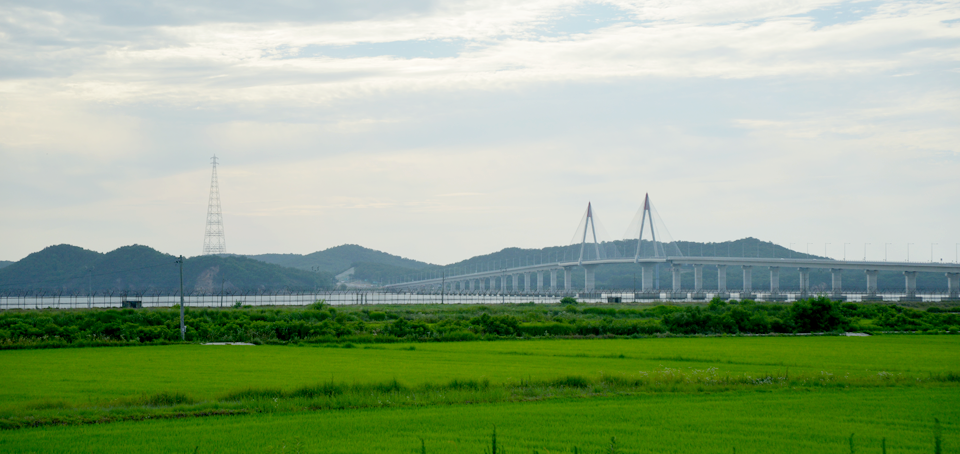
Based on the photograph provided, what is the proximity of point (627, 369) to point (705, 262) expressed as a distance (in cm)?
9309

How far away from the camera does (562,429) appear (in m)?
12.6

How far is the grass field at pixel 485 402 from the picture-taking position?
1162 centimetres

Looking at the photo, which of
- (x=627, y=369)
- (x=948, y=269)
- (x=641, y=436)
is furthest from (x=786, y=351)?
(x=948, y=269)

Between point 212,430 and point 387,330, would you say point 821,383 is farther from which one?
point 387,330

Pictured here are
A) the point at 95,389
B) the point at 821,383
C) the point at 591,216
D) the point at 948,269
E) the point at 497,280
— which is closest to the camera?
the point at 95,389

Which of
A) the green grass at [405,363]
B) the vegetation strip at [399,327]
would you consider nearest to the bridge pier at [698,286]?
the vegetation strip at [399,327]

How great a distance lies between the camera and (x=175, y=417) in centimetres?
1397

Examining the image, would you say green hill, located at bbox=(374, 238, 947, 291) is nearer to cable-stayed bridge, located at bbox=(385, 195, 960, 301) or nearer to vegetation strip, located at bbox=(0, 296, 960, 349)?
cable-stayed bridge, located at bbox=(385, 195, 960, 301)

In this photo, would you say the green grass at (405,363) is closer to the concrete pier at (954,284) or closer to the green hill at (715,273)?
the concrete pier at (954,284)

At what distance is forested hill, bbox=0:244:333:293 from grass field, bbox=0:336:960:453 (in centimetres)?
9607

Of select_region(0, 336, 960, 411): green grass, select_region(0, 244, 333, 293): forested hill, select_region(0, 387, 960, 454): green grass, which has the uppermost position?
select_region(0, 244, 333, 293): forested hill

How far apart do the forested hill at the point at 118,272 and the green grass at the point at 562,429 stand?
106 m

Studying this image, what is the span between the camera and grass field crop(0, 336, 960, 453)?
1162 cm

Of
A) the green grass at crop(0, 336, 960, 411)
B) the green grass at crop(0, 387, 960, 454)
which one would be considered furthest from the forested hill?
the green grass at crop(0, 387, 960, 454)
